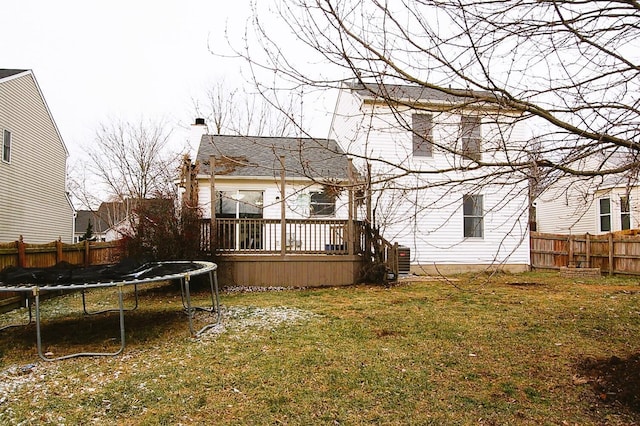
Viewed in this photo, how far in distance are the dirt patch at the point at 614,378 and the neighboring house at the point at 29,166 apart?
17.4 meters

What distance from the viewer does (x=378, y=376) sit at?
4320 millimetres

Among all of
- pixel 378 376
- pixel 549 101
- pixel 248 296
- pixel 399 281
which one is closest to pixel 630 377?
pixel 378 376

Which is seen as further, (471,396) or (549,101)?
(471,396)

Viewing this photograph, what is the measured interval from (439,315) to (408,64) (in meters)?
4.94

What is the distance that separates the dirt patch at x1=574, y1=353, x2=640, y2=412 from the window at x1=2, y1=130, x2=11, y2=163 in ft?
58.0

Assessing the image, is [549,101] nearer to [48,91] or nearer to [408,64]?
[408,64]

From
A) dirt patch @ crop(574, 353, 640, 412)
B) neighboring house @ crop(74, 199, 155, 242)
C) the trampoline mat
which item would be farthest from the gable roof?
dirt patch @ crop(574, 353, 640, 412)

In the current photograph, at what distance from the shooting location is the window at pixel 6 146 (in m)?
15.3

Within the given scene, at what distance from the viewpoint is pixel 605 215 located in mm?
17641

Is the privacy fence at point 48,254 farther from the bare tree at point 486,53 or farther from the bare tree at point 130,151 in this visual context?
the bare tree at point 130,151

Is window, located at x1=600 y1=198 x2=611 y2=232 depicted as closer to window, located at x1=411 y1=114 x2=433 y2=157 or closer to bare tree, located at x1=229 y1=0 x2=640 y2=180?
bare tree, located at x1=229 y1=0 x2=640 y2=180

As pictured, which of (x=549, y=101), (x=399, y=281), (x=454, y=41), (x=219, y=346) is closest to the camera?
(x=454, y=41)

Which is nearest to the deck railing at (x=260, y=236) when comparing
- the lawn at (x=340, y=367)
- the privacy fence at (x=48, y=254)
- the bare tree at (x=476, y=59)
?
the privacy fence at (x=48, y=254)

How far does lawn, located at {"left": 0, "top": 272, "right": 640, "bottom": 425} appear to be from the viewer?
11.6ft
